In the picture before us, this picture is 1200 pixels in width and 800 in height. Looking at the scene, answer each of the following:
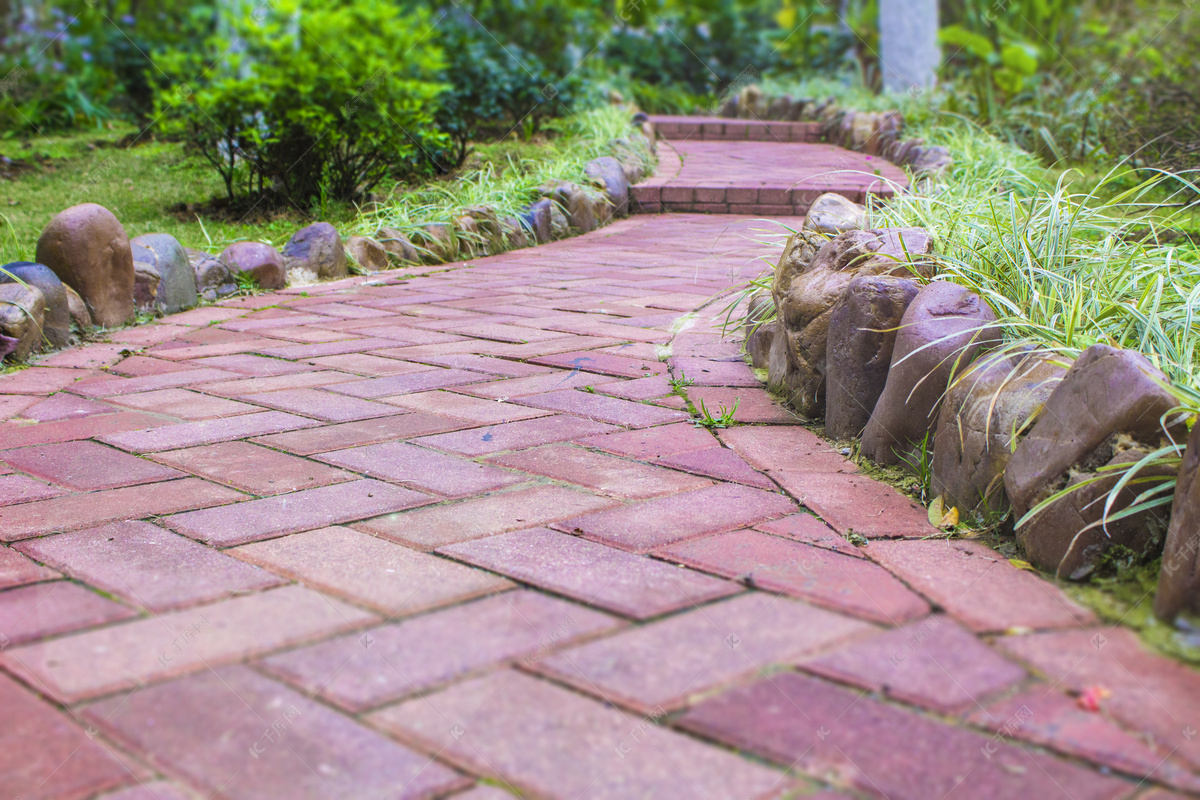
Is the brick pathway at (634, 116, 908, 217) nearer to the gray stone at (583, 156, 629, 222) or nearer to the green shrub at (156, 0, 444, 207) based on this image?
the gray stone at (583, 156, 629, 222)

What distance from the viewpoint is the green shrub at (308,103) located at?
16.0 feet

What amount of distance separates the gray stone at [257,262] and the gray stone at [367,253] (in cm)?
44

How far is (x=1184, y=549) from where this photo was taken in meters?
1.36

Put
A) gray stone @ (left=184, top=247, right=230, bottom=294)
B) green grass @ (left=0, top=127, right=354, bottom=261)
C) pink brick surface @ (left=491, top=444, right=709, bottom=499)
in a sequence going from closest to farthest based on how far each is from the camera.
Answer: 1. pink brick surface @ (left=491, top=444, right=709, bottom=499)
2. gray stone @ (left=184, top=247, right=230, bottom=294)
3. green grass @ (left=0, top=127, right=354, bottom=261)

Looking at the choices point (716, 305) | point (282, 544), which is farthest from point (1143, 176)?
point (282, 544)

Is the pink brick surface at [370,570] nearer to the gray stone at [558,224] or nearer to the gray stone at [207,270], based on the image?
the gray stone at [207,270]

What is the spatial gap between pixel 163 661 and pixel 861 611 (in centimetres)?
97

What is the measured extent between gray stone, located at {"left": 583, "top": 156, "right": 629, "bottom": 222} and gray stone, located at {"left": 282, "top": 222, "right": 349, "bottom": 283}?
224cm

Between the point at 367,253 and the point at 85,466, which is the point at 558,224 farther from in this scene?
the point at 85,466

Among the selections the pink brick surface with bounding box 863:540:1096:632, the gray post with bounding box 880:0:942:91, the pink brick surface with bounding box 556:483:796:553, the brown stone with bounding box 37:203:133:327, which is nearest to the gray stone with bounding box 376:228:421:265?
the brown stone with bounding box 37:203:133:327

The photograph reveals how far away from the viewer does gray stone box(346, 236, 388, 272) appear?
4598 mm

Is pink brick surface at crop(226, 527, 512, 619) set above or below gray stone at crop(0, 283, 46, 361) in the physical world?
below

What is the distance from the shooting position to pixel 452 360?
3.00m

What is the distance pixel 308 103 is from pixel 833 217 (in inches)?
121
